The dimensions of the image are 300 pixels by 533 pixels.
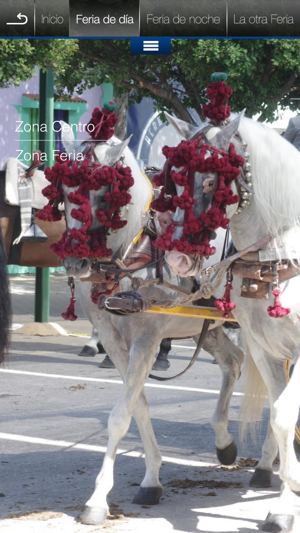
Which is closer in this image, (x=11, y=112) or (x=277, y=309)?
(x=277, y=309)

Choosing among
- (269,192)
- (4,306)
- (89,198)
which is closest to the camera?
(4,306)

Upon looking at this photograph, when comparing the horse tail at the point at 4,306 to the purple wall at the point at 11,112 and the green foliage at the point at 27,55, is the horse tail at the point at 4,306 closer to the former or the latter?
the green foliage at the point at 27,55

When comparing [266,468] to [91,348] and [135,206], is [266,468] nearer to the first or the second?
[135,206]

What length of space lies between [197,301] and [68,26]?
1.78 meters

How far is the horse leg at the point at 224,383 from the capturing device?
5656mm

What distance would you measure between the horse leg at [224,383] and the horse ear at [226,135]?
219cm

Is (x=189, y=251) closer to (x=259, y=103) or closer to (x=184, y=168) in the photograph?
(x=184, y=168)

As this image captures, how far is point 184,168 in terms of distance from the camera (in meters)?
3.89

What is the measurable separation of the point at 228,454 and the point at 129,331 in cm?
140

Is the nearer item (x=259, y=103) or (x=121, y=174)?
(x=121, y=174)

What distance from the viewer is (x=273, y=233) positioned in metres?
4.11

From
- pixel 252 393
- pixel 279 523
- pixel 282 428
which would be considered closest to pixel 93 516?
pixel 279 523

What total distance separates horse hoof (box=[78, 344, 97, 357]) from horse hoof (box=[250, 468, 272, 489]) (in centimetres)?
507

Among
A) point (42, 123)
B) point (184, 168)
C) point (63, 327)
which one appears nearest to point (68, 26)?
point (184, 168)
